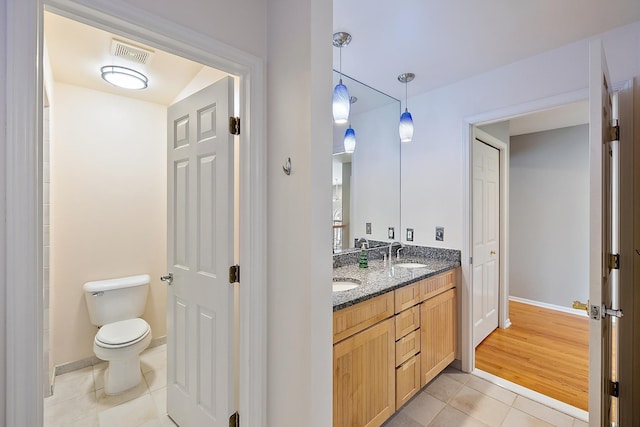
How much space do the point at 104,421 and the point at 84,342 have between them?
94cm

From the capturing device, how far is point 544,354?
2621 mm

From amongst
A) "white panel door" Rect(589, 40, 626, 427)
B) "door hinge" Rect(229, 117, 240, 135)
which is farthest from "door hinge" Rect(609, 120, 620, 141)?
"door hinge" Rect(229, 117, 240, 135)

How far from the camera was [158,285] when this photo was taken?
2.81 meters

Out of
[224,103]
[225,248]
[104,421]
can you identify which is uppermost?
[224,103]

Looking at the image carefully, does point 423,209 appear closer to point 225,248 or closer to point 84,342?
point 225,248

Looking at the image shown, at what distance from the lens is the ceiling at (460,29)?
1507mm

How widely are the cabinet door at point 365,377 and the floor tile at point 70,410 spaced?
68.6 inches

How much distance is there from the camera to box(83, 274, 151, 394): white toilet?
6.68 feet

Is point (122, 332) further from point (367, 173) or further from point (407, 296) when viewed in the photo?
point (367, 173)

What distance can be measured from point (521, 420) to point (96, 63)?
12.5ft

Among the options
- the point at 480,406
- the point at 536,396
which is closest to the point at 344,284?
the point at 480,406

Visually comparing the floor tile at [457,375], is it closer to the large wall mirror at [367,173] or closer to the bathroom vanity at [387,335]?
the bathroom vanity at [387,335]

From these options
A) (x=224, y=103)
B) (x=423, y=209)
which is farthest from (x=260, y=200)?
(x=423, y=209)

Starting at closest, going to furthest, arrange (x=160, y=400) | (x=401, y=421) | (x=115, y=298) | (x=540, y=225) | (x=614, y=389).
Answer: (x=614, y=389), (x=401, y=421), (x=160, y=400), (x=115, y=298), (x=540, y=225)
